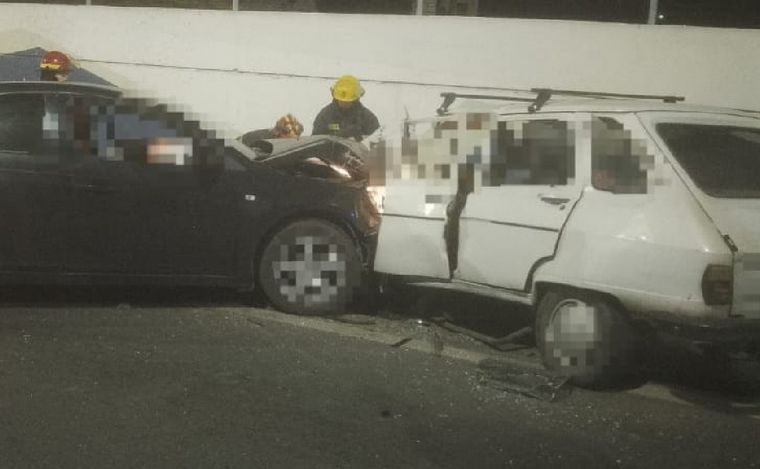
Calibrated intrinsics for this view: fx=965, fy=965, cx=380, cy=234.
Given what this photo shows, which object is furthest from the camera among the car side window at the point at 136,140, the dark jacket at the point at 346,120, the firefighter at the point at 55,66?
the firefighter at the point at 55,66

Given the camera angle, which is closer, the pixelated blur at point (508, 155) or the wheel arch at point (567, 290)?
the wheel arch at point (567, 290)

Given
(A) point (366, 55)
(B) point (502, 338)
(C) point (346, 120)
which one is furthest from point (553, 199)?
(A) point (366, 55)

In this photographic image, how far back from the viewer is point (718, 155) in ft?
18.7

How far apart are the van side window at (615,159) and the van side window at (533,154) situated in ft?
0.50

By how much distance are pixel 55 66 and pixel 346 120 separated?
3.28m

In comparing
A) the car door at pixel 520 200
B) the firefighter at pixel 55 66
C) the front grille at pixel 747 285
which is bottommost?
the front grille at pixel 747 285

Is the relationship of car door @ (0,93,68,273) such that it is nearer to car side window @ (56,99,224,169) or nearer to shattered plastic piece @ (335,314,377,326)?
car side window @ (56,99,224,169)

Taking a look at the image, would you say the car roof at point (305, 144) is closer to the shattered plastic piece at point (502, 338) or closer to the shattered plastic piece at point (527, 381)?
the shattered plastic piece at point (502, 338)

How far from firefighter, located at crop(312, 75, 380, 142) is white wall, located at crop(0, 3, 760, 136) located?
0.73 m

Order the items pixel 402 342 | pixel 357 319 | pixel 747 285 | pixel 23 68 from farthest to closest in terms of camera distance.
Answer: pixel 23 68
pixel 357 319
pixel 402 342
pixel 747 285

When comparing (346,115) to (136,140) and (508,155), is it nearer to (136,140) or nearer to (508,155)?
(136,140)

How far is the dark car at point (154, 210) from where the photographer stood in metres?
6.80

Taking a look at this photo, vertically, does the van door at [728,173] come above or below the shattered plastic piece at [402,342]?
above

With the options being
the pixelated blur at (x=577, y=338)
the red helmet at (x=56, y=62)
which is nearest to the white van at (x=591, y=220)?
the pixelated blur at (x=577, y=338)
